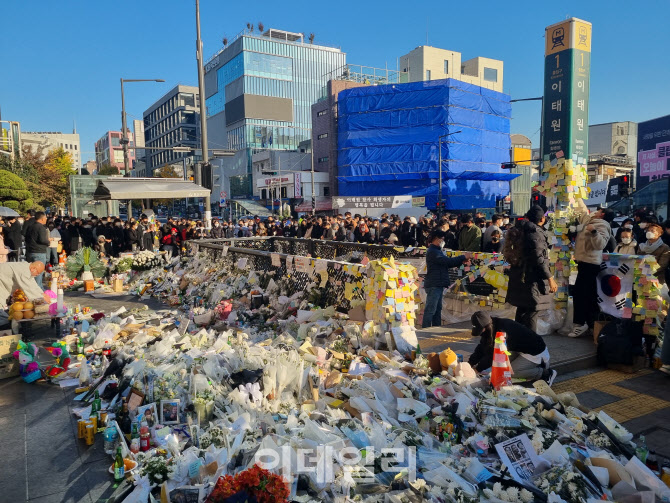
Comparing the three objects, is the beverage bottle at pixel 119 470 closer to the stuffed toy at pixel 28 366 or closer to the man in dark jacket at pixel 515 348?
the stuffed toy at pixel 28 366

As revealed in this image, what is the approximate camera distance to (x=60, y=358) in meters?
6.55

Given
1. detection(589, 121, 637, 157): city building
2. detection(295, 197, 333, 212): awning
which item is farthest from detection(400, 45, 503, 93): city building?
detection(295, 197, 333, 212): awning

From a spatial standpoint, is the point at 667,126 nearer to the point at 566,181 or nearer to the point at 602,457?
the point at 566,181

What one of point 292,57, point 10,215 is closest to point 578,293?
point 10,215

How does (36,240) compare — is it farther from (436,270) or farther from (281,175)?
(281,175)

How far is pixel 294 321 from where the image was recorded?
776 cm

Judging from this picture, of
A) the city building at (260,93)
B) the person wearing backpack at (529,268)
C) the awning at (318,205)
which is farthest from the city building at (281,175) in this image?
the person wearing backpack at (529,268)

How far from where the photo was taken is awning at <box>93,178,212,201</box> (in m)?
15.3

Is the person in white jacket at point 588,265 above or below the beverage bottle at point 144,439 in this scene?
above

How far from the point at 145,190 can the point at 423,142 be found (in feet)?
120

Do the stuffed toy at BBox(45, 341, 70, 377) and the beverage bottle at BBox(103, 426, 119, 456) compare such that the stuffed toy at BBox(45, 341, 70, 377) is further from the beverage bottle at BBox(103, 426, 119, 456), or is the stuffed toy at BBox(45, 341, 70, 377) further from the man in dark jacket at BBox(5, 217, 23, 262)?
the man in dark jacket at BBox(5, 217, 23, 262)

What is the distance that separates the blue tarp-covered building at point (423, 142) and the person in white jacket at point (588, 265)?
41.3 m

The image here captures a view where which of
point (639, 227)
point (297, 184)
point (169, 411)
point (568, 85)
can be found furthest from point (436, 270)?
point (297, 184)

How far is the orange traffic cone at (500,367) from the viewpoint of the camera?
4.63m
